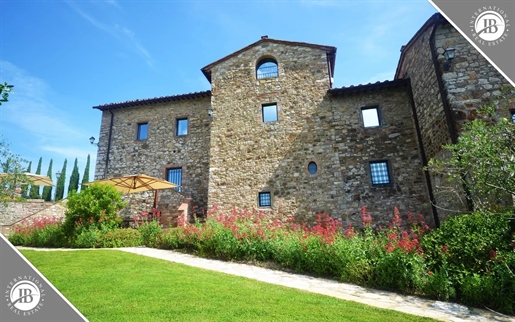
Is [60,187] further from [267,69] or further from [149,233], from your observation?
[267,69]

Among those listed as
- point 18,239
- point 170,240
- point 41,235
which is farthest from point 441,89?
point 18,239

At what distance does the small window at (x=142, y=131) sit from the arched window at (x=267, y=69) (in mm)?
6960

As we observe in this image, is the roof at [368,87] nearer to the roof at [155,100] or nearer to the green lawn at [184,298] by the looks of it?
the roof at [155,100]

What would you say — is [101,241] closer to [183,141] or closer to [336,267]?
[183,141]

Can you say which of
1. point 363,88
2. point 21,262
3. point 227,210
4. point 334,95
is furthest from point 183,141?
point 21,262

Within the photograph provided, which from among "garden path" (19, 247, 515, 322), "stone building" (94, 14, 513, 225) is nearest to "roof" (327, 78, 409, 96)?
"stone building" (94, 14, 513, 225)

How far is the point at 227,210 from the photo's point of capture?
12.5m

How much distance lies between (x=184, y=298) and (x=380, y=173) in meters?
9.86

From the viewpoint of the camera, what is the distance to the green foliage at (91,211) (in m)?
10.8

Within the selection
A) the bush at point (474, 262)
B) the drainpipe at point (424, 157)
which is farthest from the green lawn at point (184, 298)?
the drainpipe at point (424, 157)

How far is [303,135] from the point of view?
12852 millimetres

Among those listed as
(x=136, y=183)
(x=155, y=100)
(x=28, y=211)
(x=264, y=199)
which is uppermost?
(x=155, y=100)

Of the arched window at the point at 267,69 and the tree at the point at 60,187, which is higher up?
the arched window at the point at 267,69

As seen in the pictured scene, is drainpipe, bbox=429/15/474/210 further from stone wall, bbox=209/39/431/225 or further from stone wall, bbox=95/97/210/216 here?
stone wall, bbox=95/97/210/216
